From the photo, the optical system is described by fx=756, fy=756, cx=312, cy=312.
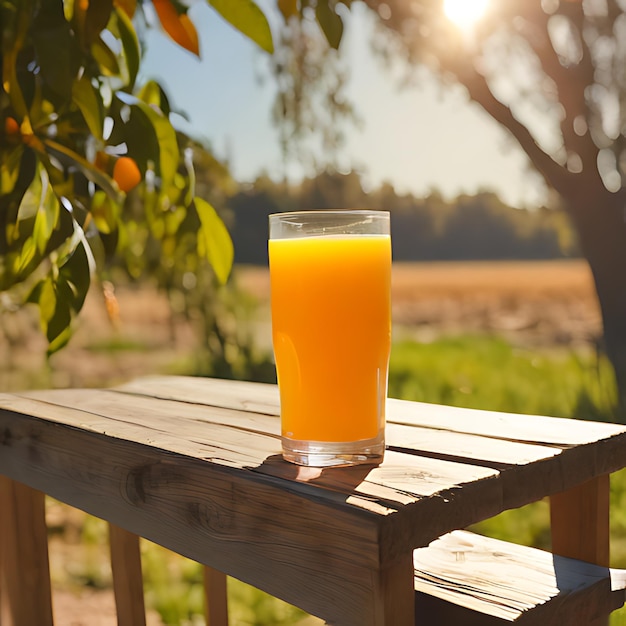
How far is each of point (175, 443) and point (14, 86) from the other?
48cm

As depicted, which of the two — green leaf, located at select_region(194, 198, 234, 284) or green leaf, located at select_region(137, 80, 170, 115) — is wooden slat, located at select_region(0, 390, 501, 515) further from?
green leaf, located at select_region(137, 80, 170, 115)

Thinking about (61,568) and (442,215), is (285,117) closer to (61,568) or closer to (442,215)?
(61,568)

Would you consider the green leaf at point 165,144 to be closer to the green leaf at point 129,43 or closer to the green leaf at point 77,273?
the green leaf at point 129,43

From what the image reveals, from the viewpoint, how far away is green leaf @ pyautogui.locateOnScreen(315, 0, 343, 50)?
928 mm

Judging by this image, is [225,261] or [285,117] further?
[285,117]

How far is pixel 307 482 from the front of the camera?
0.69 m

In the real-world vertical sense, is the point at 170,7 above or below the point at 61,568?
above

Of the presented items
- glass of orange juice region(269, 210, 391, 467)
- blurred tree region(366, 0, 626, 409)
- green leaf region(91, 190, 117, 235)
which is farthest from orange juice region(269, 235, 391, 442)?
blurred tree region(366, 0, 626, 409)

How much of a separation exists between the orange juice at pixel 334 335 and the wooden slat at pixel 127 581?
623 mm

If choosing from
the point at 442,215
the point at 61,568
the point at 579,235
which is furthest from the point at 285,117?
the point at 442,215

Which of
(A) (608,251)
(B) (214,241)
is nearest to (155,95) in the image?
(B) (214,241)

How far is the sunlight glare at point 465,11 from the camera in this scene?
3.69 m

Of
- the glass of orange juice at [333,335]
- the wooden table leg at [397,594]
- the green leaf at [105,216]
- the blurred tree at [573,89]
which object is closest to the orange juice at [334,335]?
the glass of orange juice at [333,335]

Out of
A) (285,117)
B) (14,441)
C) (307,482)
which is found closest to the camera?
(307,482)
